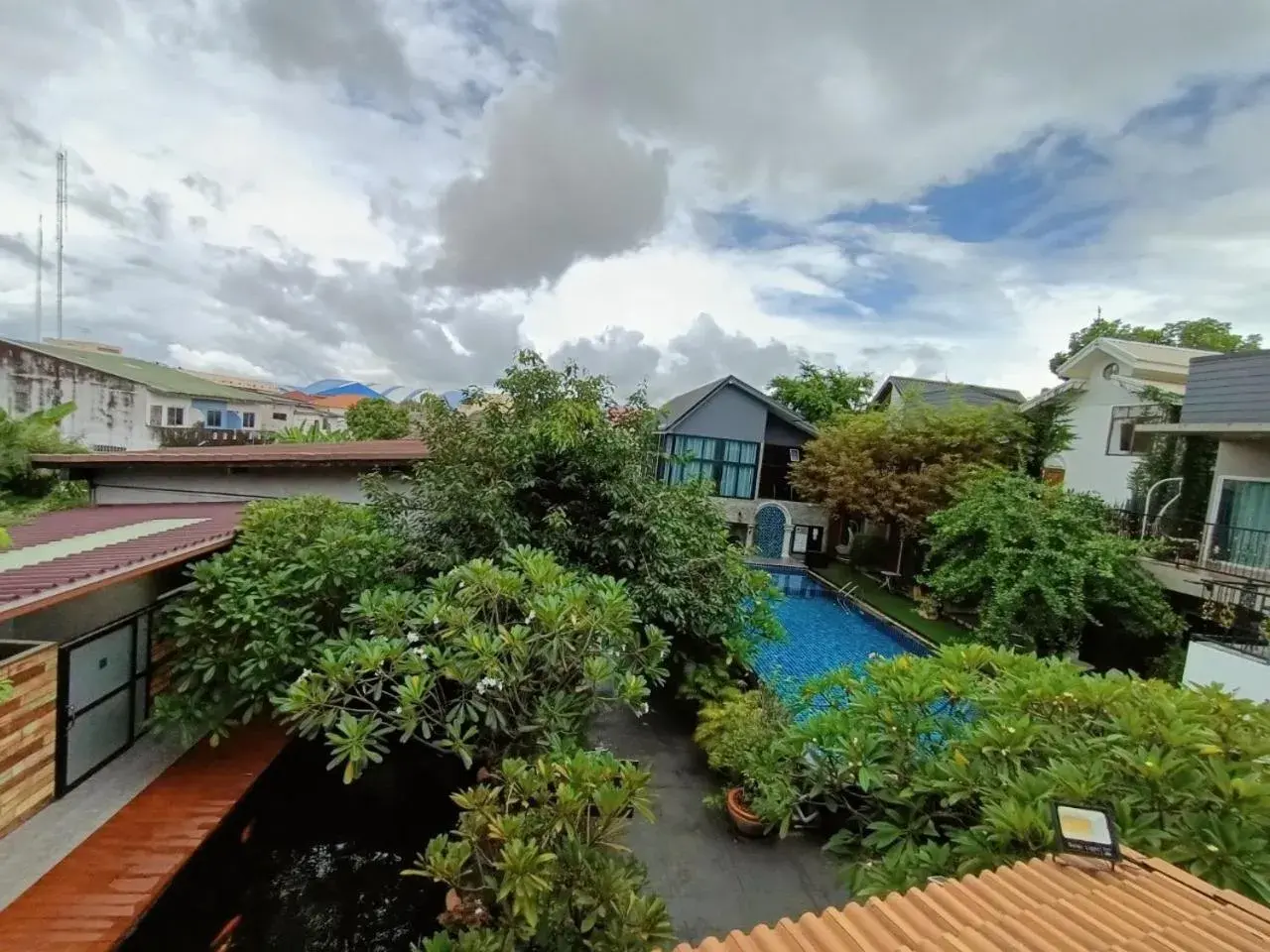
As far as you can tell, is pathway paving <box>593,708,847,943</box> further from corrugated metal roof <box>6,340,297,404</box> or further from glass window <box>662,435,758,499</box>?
corrugated metal roof <box>6,340,297,404</box>

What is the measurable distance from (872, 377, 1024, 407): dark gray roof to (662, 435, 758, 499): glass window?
6762 millimetres

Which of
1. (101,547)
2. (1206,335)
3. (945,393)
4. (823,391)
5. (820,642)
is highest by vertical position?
(1206,335)

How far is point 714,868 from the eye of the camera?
695cm

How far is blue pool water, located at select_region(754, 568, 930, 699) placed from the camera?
14211 mm

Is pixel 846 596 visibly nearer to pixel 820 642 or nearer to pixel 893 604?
pixel 893 604

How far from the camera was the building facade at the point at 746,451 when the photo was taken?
25062 mm

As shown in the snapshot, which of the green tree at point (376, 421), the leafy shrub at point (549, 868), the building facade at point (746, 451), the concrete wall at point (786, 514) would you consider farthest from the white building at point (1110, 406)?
the green tree at point (376, 421)

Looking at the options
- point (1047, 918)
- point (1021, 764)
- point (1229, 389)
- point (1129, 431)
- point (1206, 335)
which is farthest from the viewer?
point (1206, 335)

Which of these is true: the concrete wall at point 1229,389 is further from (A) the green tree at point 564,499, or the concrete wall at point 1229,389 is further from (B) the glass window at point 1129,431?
(A) the green tree at point 564,499

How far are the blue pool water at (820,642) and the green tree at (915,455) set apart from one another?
3628 millimetres

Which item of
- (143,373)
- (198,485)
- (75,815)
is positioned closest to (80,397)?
(143,373)

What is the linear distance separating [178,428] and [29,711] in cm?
2965

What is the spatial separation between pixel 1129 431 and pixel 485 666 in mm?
19306

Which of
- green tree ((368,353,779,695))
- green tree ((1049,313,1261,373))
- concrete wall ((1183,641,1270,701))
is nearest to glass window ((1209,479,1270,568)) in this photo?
concrete wall ((1183,641,1270,701))
